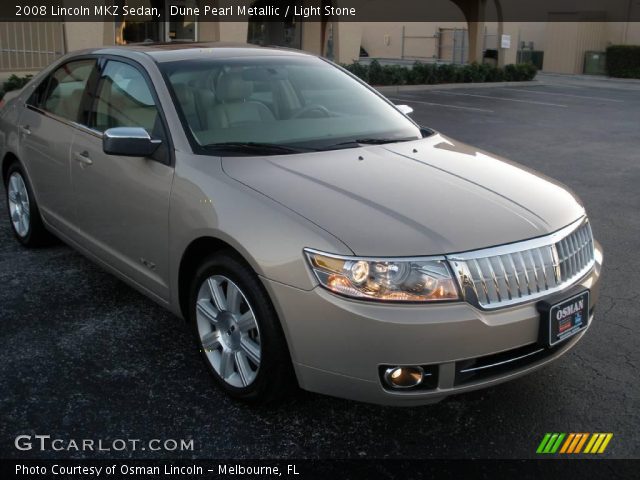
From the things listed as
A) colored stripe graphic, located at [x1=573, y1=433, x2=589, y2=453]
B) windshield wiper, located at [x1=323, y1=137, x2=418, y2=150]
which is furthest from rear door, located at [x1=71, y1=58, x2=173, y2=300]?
colored stripe graphic, located at [x1=573, y1=433, x2=589, y2=453]

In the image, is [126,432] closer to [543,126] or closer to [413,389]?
[413,389]

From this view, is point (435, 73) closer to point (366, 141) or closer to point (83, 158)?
point (366, 141)

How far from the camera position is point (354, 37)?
21.0 meters

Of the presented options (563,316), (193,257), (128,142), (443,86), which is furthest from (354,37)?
(563,316)

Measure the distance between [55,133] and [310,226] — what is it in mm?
2589

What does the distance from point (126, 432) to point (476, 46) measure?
24587 millimetres

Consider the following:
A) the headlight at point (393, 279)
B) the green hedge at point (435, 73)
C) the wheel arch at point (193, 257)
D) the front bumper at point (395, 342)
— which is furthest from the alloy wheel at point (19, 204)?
the green hedge at point (435, 73)

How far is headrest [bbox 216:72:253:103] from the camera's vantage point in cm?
406

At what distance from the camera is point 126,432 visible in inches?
123

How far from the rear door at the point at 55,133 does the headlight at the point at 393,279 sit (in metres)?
2.43

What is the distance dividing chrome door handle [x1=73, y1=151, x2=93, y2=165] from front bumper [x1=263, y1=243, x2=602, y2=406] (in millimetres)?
1862

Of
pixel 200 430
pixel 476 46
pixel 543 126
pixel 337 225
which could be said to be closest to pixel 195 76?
pixel 337 225

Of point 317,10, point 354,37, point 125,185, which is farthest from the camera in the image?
point 317,10

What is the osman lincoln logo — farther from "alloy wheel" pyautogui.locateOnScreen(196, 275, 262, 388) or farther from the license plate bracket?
"alloy wheel" pyautogui.locateOnScreen(196, 275, 262, 388)
